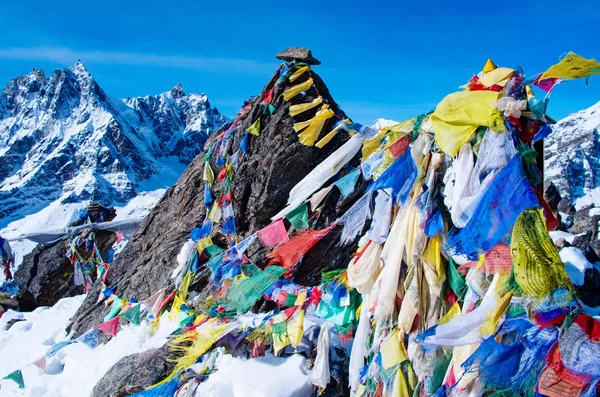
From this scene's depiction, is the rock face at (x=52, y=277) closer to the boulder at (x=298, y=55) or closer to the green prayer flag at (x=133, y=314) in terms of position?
the green prayer flag at (x=133, y=314)

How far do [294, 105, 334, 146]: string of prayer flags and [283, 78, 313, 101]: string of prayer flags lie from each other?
36.4 inches

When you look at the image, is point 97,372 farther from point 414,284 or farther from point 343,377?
point 414,284

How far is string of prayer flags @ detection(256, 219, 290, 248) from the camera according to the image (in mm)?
8055

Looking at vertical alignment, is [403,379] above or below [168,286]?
below

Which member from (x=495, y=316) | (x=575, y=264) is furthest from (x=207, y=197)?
(x=575, y=264)

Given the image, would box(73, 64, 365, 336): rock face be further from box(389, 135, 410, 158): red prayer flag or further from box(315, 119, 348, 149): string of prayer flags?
box(389, 135, 410, 158): red prayer flag

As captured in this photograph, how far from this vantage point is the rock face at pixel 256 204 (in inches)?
374

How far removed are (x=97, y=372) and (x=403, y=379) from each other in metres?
6.23

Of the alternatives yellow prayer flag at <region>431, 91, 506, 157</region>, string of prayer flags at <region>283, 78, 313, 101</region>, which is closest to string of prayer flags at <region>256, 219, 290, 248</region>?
string of prayer flags at <region>283, 78, 313, 101</region>

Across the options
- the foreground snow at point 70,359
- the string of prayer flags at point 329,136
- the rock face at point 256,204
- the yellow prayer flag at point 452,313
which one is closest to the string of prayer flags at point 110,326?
the foreground snow at point 70,359

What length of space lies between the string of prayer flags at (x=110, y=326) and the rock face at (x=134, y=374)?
1.63m

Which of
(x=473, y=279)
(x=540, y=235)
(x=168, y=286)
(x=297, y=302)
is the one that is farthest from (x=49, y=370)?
(x=540, y=235)

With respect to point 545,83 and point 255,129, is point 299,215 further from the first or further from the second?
point 545,83

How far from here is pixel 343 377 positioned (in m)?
6.55
